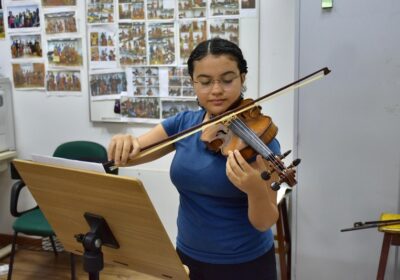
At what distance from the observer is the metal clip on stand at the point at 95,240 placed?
3.38 feet

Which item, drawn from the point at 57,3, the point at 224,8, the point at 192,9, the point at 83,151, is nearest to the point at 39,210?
the point at 83,151

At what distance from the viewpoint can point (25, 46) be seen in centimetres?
306

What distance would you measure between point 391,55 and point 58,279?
2.35m

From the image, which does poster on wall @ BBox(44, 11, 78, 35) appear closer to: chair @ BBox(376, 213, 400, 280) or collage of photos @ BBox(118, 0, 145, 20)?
collage of photos @ BBox(118, 0, 145, 20)

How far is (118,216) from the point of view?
1.00 m

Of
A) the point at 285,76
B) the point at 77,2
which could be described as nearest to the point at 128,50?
the point at 77,2

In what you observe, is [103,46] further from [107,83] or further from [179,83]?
[179,83]

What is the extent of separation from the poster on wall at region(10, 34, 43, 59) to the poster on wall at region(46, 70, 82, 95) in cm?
18

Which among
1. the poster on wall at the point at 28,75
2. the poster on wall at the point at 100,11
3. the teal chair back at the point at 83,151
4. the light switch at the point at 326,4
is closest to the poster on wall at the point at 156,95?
the teal chair back at the point at 83,151

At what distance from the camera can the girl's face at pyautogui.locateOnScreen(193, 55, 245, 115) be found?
1.23 m

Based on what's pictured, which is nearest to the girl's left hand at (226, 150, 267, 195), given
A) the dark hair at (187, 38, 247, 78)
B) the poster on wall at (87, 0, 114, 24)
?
the dark hair at (187, 38, 247, 78)

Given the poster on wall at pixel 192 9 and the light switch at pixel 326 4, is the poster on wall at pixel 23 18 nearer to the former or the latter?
the poster on wall at pixel 192 9

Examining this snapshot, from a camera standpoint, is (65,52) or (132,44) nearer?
(132,44)

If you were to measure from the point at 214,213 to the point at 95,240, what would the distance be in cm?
36
